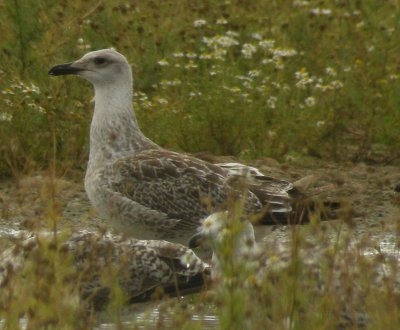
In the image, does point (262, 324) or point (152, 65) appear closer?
point (262, 324)

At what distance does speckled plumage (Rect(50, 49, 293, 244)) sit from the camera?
8812 mm

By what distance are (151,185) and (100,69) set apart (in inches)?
41.3

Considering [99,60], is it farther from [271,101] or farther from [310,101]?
[310,101]

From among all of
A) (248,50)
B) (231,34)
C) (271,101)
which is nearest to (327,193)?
(271,101)

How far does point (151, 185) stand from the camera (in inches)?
354

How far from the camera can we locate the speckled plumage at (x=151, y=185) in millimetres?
8812

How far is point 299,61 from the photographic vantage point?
1330 cm

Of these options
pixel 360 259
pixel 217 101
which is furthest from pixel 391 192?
pixel 360 259

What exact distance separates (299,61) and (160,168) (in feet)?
14.8

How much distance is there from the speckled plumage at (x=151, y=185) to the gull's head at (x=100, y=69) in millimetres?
189

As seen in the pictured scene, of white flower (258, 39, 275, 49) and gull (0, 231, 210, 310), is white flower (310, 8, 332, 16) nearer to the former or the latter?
white flower (258, 39, 275, 49)

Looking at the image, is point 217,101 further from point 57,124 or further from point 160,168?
point 160,168

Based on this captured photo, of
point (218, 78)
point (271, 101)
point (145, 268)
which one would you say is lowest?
point (145, 268)

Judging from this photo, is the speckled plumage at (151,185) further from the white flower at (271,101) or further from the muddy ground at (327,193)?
the white flower at (271,101)
